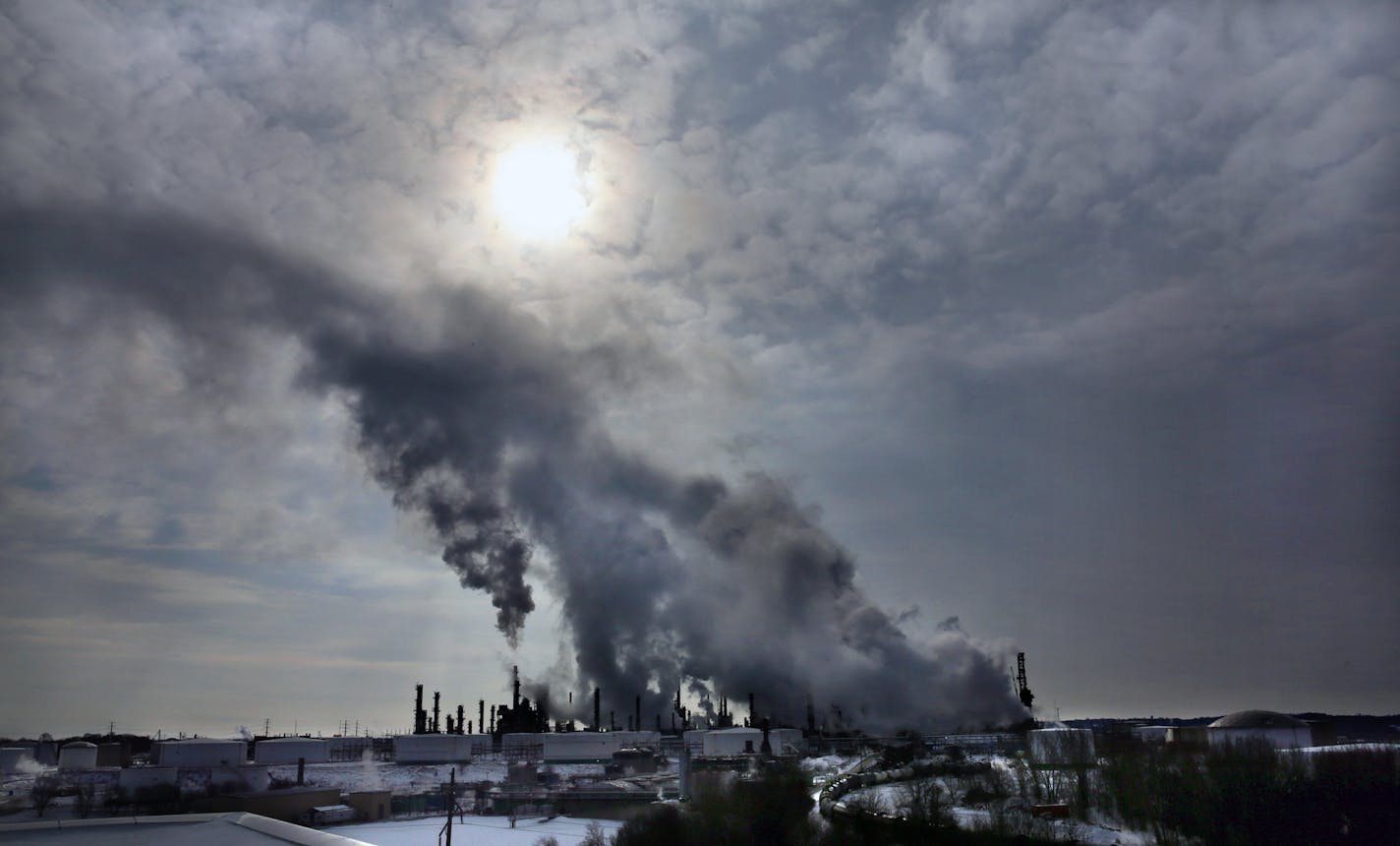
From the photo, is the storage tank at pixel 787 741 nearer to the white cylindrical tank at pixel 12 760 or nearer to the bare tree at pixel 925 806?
the bare tree at pixel 925 806

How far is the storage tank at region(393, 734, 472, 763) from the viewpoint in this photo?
120m

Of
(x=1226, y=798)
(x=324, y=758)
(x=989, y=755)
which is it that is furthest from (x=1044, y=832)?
(x=324, y=758)

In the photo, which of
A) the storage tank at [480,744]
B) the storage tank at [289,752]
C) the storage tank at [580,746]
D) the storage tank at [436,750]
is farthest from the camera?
the storage tank at [480,744]

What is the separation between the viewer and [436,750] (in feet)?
396

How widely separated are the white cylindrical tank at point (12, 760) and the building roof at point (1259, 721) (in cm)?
12188

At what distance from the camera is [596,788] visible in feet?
255

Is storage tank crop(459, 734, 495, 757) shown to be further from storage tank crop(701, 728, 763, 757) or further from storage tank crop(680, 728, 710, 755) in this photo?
storage tank crop(701, 728, 763, 757)

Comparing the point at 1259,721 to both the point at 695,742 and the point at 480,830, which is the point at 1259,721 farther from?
the point at 480,830

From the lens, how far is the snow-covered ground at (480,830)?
56.5 metres

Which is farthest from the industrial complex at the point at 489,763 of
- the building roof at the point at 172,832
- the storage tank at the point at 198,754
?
the building roof at the point at 172,832

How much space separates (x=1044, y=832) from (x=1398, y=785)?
1599 cm

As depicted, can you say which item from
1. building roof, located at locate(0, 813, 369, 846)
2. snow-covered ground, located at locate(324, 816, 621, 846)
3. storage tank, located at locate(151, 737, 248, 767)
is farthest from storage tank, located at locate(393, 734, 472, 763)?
building roof, located at locate(0, 813, 369, 846)

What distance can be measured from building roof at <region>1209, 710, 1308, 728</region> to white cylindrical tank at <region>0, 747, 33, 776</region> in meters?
122

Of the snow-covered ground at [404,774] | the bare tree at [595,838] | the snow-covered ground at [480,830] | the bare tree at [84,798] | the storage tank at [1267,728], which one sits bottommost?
the snow-covered ground at [404,774]
